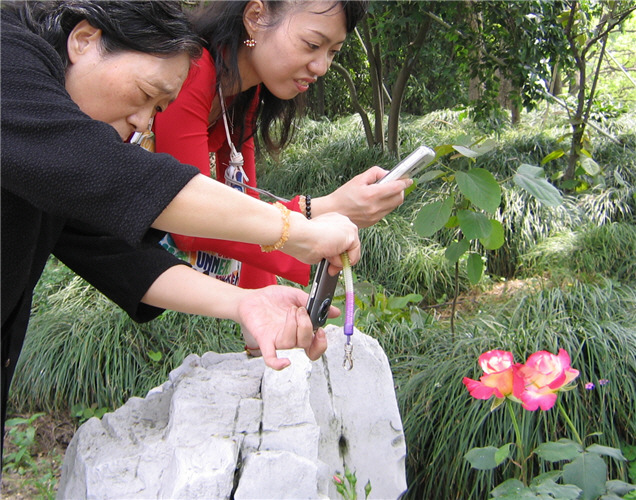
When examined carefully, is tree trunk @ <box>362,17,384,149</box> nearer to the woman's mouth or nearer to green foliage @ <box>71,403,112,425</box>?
green foliage @ <box>71,403,112,425</box>

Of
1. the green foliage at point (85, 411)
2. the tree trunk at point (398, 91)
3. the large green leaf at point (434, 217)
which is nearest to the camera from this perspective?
the large green leaf at point (434, 217)

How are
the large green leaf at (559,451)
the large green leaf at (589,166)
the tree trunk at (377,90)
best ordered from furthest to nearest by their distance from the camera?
1. the tree trunk at (377,90)
2. the large green leaf at (589,166)
3. the large green leaf at (559,451)

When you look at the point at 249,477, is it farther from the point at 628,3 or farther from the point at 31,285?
the point at 628,3

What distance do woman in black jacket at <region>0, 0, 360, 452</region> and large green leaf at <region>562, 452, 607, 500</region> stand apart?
0.75 meters

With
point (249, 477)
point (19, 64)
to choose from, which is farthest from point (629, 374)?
point (19, 64)

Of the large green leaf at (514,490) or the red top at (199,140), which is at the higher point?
the red top at (199,140)

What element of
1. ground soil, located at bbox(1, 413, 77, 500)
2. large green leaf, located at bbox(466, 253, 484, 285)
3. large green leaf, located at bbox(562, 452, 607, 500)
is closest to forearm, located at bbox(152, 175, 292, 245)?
large green leaf, located at bbox(562, 452, 607, 500)

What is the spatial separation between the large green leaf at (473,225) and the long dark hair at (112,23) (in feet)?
4.63

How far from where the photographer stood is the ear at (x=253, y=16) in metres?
1.93

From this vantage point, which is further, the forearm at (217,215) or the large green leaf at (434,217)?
the large green leaf at (434,217)

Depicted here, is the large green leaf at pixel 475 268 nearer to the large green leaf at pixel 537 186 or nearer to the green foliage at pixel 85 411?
the large green leaf at pixel 537 186

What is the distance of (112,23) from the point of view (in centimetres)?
129

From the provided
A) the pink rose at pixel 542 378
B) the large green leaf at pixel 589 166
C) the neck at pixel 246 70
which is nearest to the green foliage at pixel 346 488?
the pink rose at pixel 542 378

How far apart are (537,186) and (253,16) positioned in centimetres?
110
